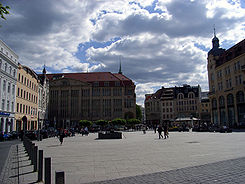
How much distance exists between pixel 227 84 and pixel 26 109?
161 ft

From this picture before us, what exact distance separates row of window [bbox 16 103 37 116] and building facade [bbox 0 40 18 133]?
3.23m

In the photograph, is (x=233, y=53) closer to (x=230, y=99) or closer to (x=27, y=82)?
(x=230, y=99)

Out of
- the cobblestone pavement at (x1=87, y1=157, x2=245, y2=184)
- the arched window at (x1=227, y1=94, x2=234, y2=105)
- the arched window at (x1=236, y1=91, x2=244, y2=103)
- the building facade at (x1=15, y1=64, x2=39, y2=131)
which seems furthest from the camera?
the arched window at (x1=227, y1=94, x2=234, y2=105)

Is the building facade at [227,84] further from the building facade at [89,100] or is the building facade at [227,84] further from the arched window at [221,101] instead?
Answer: the building facade at [89,100]

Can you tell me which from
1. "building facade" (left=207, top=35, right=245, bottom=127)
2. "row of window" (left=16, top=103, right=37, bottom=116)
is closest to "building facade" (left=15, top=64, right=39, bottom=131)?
"row of window" (left=16, top=103, right=37, bottom=116)

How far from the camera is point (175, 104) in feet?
332

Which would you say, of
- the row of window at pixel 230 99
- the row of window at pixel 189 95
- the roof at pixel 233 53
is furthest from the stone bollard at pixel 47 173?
the row of window at pixel 189 95

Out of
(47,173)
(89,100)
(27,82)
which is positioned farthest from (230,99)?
(47,173)

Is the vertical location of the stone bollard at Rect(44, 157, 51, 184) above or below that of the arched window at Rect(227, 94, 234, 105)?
below

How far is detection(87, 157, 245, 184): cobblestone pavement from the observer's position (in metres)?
6.71

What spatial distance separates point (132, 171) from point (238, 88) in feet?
165

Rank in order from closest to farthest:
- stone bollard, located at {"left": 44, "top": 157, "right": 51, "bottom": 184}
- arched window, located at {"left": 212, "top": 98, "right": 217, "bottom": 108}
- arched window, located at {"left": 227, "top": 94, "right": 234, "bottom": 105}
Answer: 1. stone bollard, located at {"left": 44, "top": 157, "right": 51, "bottom": 184}
2. arched window, located at {"left": 227, "top": 94, "right": 234, "bottom": 105}
3. arched window, located at {"left": 212, "top": 98, "right": 217, "bottom": 108}

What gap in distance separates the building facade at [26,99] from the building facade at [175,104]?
59.4 metres

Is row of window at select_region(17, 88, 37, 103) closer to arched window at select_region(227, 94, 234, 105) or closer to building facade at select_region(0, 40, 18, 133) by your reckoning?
building facade at select_region(0, 40, 18, 133)
